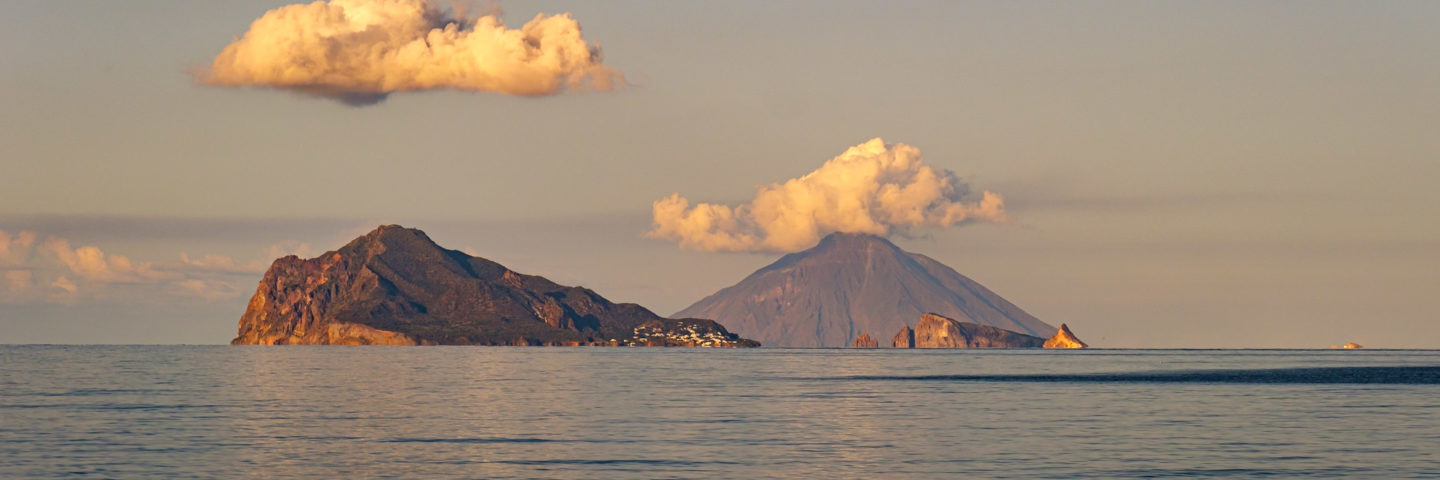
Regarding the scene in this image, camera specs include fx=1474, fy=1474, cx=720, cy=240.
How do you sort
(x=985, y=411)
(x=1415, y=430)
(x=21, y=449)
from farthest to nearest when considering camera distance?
(x=985, y=411) < (x=1415, y=430) < (x=21, y=449)

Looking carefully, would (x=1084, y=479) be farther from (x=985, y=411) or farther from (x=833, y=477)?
(x=985, y=411)

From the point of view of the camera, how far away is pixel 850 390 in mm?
159375

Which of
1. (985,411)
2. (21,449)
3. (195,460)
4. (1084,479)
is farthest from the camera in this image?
(985,411)

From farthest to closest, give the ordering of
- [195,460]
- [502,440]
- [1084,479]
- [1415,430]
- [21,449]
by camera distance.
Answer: [1415,430]
[502,440]
[21,449]
[195,460]
[1084,479]

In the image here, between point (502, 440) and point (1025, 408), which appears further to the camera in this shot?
point (1025, 408)

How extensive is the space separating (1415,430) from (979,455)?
112 ft

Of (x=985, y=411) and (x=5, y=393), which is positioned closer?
(x=985, y=411)

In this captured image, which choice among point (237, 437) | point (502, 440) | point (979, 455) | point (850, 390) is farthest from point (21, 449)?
point (850, 390)

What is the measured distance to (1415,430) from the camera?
91.4 m

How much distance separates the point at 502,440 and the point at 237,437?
51.6 ft

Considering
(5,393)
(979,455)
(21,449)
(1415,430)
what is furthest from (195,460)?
(5,393)

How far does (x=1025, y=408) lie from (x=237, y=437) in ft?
204

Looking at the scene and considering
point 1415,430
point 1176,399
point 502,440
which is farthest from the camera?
point 1176,399

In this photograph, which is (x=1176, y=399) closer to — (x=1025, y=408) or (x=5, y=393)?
(x=1025, y=408)
